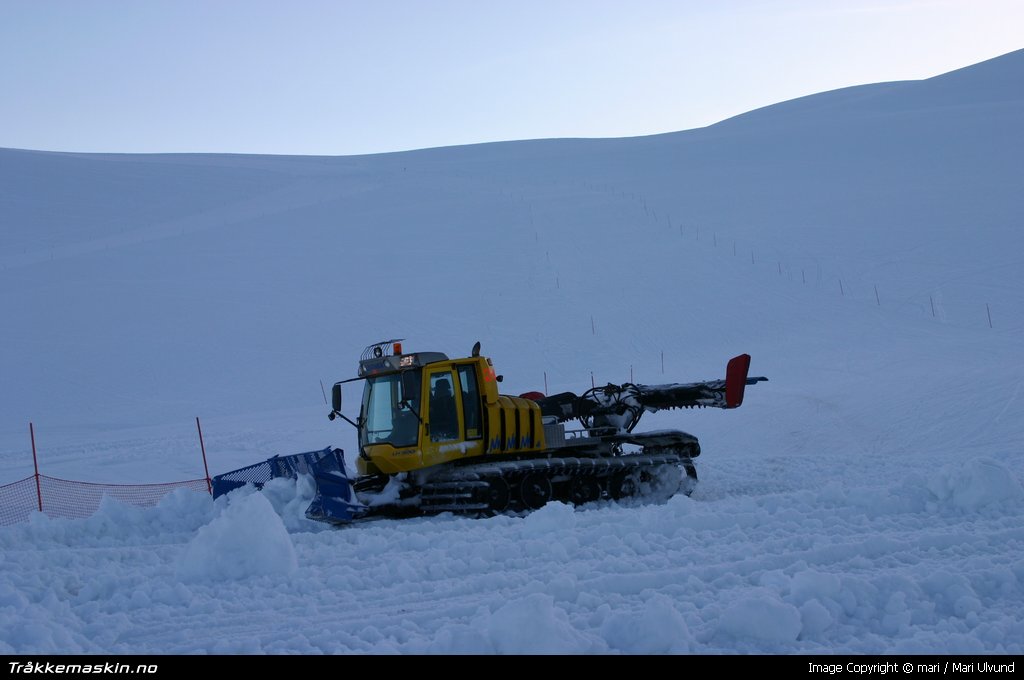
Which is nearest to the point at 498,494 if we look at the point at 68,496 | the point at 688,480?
the point at 688,480

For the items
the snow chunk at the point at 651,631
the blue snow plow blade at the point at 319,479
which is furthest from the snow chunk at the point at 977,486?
the blue snow plow blade at the point at 319,479

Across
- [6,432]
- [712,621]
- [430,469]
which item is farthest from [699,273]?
[712,621]

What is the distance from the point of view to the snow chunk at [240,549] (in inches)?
318

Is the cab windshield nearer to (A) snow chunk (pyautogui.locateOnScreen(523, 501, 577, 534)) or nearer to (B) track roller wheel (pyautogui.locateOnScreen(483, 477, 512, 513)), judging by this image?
(B) track roller wheel (pyautogui.locateOnScreen(483, 477, 512, 513))

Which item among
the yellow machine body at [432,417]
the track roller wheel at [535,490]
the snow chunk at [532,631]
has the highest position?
the yellow machine body at [432,417]

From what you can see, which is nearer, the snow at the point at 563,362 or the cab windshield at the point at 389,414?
the snow at the point at 563,362

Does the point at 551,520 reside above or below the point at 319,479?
below

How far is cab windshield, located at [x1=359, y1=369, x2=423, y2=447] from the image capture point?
11.6 m

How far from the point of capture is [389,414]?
11.8m

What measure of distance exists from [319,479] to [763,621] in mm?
5874

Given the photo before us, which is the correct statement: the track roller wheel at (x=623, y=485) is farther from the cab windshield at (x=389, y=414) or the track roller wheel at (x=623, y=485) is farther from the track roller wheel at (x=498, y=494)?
the cab windshield at (x=389, y=414)

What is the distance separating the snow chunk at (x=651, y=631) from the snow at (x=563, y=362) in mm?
17

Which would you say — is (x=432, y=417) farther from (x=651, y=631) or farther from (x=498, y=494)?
(x=651, y=631)

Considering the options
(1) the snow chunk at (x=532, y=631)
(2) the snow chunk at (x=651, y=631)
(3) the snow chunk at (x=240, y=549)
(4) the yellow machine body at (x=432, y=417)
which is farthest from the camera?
(4) the yellow machine body at (x=432, y=417)
